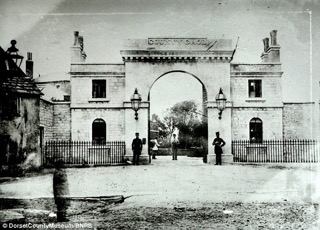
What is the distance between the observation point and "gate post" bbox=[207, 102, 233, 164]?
18.6 m

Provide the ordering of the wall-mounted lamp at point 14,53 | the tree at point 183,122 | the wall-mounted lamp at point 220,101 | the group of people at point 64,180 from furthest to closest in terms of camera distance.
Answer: the tree at point 183,122 < the wall-mounted lamp at point 220,101 < the wall-mounted lamp at point 14,53 < the group of people at point 64,180

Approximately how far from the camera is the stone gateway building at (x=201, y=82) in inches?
722

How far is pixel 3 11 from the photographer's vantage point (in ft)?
26.9

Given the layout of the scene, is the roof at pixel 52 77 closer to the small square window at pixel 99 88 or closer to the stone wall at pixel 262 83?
the small square window at pixel 99 88

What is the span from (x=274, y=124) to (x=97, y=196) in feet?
42.6

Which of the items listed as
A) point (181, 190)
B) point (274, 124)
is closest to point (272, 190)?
point (181, 190)

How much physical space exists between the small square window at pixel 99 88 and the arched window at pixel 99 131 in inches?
49.7

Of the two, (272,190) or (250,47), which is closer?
(272,190)

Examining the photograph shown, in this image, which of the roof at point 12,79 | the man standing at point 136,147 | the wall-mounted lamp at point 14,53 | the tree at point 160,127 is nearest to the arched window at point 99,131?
the man standing at point 136,147

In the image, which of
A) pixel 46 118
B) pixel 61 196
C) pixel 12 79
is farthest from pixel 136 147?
pixel 61 196

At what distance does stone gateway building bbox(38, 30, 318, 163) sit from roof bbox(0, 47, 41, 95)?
6318 millimetres

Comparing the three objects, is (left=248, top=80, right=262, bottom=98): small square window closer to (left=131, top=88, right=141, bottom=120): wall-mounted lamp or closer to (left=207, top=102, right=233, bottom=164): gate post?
(left=207, top=102, right=233, bottom=164): gate post

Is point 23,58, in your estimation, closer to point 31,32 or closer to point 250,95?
point 31,32

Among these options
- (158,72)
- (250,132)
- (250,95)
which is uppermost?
(158,72)
